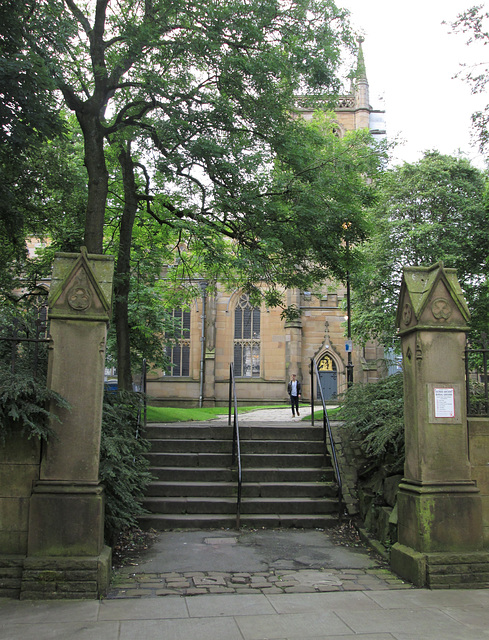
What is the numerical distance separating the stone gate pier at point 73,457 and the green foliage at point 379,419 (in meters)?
3.64

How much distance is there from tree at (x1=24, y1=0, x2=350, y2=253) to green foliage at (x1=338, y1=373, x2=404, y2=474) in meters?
5.47

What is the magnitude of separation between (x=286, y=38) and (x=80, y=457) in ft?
31.7

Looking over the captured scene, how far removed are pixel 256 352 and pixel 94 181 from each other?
20698mm

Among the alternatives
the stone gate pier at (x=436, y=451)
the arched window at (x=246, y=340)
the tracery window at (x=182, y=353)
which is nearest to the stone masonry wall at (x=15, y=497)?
the stone gate pier at (x=436, y=451)

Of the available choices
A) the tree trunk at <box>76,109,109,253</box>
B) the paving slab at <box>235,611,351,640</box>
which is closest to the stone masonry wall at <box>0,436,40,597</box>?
the paving slab at <box>235,611,351,640</box>

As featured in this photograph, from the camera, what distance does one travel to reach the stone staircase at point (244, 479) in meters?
7.86

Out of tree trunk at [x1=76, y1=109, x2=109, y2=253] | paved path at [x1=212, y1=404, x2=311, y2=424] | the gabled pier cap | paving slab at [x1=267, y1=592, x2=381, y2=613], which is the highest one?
tree trunk at [x1=76, y1=109, x2=109, y2=253]

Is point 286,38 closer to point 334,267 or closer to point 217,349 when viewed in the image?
point 334,267

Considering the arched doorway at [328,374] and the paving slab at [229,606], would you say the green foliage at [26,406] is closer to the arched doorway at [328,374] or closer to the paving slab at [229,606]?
the paving slab at [229,606]

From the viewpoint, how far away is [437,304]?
6344mm

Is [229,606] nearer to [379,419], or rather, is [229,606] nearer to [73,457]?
[73,457]

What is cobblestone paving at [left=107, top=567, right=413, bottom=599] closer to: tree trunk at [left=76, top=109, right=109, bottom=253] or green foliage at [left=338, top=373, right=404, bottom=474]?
green foliage at [left=338, top=373, right=404, bottom=474]

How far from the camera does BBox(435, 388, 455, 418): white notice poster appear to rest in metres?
6.17

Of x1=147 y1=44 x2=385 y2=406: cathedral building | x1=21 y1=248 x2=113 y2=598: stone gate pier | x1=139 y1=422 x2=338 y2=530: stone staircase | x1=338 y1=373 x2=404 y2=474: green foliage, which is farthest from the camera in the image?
x1=147 y1=44 x2=385 y2=406: cathedral building
